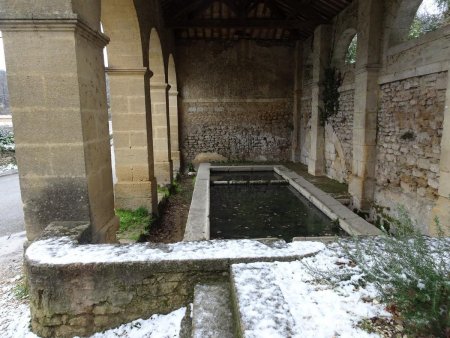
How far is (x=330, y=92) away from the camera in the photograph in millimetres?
8828

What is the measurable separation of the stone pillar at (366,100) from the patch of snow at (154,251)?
4.73 meters

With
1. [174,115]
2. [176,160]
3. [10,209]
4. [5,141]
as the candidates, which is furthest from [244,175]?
[5,141]

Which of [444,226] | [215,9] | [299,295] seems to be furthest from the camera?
[215,9]

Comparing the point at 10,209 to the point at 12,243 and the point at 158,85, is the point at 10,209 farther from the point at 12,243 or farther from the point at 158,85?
the point at 158,85

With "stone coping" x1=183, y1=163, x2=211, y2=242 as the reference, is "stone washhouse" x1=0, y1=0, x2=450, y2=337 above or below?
above

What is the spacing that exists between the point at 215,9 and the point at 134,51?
21.2 ft

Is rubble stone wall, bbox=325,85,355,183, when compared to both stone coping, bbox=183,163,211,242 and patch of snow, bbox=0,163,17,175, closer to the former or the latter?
stone coping, bbox=183,163,211,242

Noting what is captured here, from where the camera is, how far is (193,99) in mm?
12141


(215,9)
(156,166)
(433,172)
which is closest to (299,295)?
(433,172)

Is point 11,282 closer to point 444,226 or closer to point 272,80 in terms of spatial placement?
point 444,226

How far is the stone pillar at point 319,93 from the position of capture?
29.1 ft

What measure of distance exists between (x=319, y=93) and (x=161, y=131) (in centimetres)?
486

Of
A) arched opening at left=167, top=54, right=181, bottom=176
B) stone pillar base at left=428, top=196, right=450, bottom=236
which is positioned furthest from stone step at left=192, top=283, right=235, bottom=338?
arched opening at left=167, top=54, right=181, bottom=176

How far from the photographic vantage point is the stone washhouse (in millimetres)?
2215
